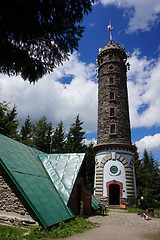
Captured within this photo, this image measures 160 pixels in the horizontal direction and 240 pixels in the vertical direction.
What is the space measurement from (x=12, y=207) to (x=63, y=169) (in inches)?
199

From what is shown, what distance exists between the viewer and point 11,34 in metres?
4.47

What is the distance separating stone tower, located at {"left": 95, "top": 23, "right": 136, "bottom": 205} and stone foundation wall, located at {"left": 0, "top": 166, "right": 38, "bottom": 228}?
47.7ft

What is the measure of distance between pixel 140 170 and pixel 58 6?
29.0 meters

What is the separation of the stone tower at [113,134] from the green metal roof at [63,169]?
8937 mm

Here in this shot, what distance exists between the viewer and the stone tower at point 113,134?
65.3ft

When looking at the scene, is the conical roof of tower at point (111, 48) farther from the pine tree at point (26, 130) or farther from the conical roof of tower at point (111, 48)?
the pine tree at point (26, 130)

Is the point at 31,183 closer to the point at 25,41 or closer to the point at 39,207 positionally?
the point at 39,207

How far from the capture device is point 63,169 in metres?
12.1

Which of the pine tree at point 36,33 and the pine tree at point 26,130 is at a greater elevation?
the pine tree at point 26,130

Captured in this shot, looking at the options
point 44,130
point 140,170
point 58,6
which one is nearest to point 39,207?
point 58,6

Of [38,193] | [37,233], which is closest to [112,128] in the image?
[38,193]

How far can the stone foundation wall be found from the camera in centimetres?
705

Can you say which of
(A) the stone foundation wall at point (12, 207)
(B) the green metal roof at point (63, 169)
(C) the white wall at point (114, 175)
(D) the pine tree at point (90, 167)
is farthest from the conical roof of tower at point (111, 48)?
(A) the stone foundation wall at point (12, 207)

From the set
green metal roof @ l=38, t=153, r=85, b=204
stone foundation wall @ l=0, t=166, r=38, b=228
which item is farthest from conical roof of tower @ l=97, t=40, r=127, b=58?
stone foundation wall @ l=0, t=166, r=38, b=228
